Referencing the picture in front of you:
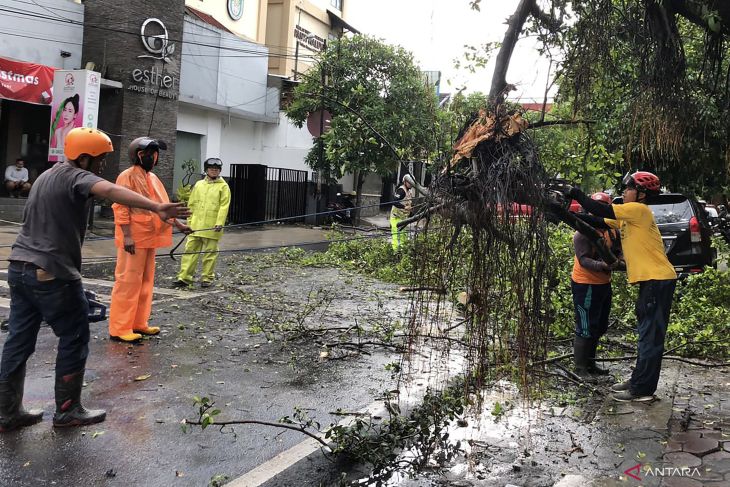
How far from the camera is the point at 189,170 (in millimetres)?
21641

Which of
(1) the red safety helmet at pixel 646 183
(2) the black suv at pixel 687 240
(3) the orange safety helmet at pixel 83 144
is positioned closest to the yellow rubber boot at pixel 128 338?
(3) the orange safety helmet at pixel 83 144

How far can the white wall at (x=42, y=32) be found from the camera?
1527 centimetres

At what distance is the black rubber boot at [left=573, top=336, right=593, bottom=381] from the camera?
543cm

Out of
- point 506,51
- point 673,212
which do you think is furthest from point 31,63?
point 673,212

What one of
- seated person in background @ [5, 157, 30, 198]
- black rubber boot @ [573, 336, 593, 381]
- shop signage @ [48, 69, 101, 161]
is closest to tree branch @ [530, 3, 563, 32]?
black rubber boot @ [573, 336, 593, 381]

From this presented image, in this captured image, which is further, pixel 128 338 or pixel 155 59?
pixel 155 59

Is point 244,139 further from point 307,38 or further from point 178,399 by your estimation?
point 178,399

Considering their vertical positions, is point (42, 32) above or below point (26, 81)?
above

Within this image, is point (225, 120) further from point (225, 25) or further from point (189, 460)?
point (189, 460)

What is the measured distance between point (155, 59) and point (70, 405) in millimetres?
15785

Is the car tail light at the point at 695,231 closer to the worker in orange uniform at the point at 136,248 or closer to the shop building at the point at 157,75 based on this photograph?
the worker in orange uniform at the point at 136,248

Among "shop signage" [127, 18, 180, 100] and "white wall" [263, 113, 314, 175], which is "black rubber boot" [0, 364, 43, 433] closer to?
"shop signage" [127, 18, 180, 100]

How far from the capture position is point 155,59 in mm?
17766

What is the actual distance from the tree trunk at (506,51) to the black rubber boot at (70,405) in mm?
3136
